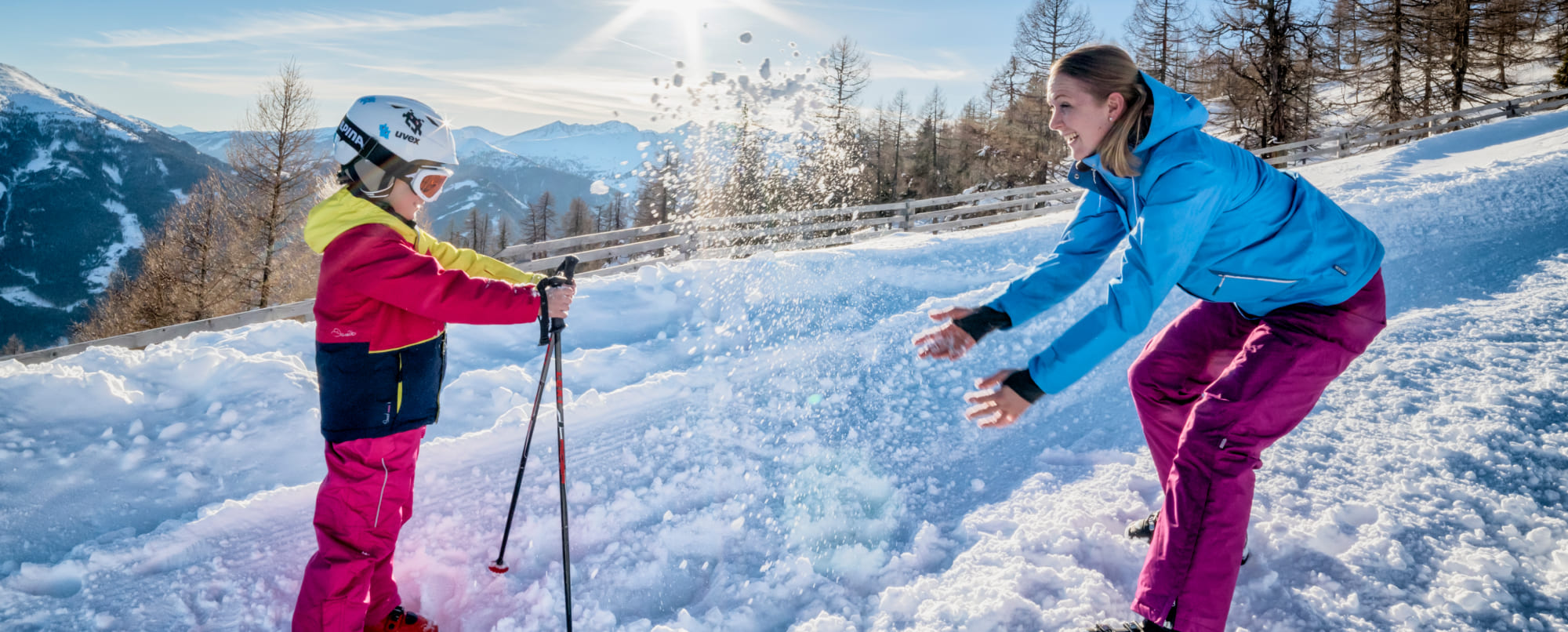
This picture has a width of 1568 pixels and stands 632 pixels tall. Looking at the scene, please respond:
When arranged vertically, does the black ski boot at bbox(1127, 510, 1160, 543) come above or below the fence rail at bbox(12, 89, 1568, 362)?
below

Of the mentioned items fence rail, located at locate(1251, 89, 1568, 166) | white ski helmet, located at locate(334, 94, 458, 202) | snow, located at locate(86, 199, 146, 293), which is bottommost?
snow, located at locate(86, 199, 146, 293)

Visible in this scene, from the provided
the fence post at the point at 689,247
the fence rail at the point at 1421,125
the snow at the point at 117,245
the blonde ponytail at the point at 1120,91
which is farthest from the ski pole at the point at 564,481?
the snow at the point at 117,245

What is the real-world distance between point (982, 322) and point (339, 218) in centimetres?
253

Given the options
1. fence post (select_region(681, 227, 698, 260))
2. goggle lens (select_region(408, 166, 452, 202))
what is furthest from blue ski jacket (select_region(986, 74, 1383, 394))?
fence post (select_region(681, 227, 698, 260))

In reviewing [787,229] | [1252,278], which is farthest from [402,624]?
[787,229]

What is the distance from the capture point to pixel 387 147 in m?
2.67

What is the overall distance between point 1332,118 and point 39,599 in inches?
2143

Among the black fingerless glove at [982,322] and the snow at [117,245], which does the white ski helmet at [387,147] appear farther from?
the snow at [117,245]

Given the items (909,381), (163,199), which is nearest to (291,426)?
(909,381)

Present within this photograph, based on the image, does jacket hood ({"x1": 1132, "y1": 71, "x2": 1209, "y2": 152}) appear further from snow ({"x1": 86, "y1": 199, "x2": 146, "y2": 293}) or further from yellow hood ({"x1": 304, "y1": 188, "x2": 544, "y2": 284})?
snow ({"x1": 86, "y1": 199, "x2": 146, "y2": 293})

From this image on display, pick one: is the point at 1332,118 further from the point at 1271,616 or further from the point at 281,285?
the point at 281,285

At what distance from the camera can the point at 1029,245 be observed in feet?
31.9

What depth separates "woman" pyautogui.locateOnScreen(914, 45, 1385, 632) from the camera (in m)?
2.09

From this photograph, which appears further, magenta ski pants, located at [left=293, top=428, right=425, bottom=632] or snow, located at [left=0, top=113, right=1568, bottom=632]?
snow, located at [left=0, top=113, right=1568, bottom=632]
